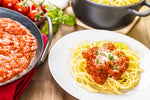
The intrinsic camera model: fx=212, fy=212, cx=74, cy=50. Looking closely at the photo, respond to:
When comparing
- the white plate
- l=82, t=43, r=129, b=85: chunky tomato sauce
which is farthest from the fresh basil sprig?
l=82, t=43, r=129, b=85: chunky tomato sauce

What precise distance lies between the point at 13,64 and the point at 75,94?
717 millimetres

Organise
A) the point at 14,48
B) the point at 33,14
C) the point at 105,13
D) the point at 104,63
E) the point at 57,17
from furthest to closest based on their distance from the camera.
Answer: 1. the point at 33,14
2. the point at 57,17
3. the point at 105,13
4. the point at 14,48
5. the point at 104,63

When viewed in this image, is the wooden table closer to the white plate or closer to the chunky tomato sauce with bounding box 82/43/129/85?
the white plate

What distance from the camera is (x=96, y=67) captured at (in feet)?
7.44

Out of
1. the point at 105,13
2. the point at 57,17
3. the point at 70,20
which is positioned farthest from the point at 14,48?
the point at 105,13

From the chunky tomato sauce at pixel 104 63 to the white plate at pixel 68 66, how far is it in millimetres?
210

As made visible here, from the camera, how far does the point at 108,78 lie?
7.72 ft

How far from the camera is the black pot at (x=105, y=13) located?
8.84 ft

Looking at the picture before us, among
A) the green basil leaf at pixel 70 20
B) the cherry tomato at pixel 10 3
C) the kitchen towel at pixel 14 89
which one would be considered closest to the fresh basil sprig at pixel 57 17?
the green basil leaf at pixel 70 20

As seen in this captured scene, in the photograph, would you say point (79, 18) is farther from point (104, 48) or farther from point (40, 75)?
point (40, 75)

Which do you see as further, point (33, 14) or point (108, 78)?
point (33, 14)

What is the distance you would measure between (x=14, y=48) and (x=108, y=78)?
3.64 feet

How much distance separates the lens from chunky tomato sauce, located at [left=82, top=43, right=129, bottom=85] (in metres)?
2.27

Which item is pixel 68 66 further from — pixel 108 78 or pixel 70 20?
pixel 70 20
